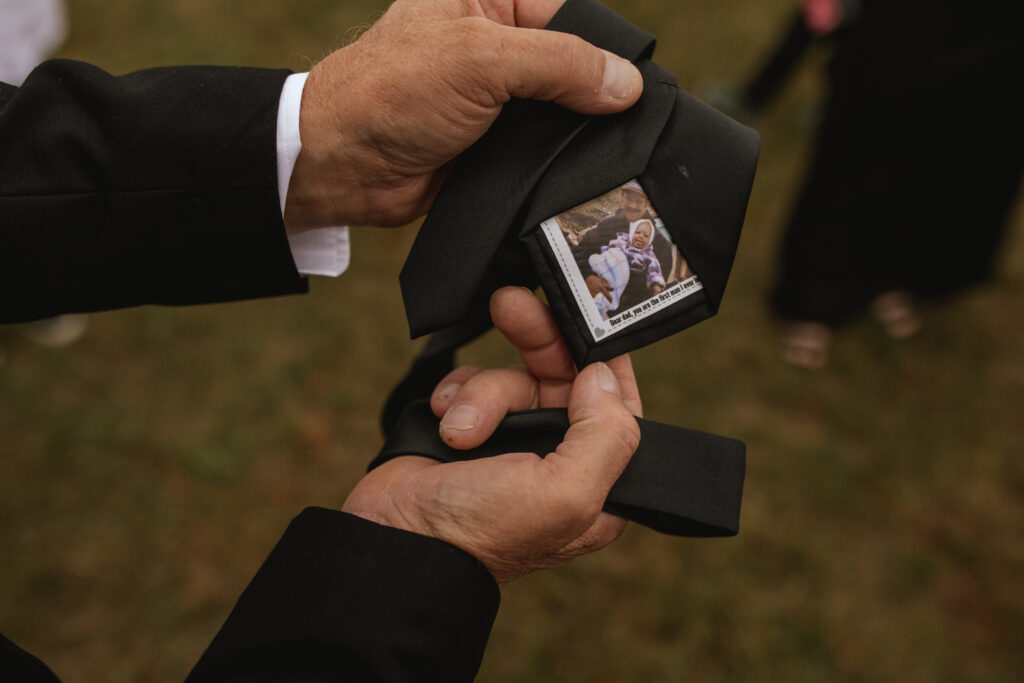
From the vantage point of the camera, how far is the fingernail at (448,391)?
1312 mm

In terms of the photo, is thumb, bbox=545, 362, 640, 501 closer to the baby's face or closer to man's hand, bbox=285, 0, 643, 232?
the baby's face

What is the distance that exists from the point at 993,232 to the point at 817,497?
1213mm

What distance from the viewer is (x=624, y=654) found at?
6.85ft

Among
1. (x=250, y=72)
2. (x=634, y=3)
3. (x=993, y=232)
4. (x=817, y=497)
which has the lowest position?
(x=817, y=497)

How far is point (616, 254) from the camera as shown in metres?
1.22

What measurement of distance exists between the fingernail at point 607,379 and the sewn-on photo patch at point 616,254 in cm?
8

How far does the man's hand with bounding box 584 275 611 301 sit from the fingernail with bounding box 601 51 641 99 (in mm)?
316

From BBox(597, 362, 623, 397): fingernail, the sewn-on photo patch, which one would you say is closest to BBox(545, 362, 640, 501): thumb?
BBox(597, 362, 623, 397): fingernail

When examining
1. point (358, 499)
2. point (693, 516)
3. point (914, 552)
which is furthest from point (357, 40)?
point (914, 552)

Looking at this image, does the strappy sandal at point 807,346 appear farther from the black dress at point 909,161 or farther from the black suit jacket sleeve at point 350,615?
the black suit jacket sleeve at point 350,615

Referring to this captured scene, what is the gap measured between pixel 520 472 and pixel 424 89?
0.68 metres

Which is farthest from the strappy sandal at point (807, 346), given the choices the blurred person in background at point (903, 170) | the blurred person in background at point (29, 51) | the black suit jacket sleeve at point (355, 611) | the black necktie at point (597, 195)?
the blurred person in background at point (29, 51)

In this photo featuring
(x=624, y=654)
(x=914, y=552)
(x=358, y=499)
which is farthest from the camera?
(x=914, y=552)

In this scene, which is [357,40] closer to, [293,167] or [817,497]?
[293,167]
